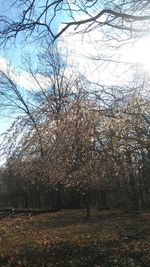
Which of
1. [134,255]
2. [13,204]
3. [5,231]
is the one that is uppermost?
[13,204]

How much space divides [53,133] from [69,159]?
1411mm

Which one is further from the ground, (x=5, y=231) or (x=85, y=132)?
(x=85, y=132)

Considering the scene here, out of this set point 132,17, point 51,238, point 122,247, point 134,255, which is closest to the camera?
point 132,17

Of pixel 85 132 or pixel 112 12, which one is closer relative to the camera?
pixel 112 12

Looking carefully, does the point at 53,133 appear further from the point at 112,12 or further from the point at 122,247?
the point at 112,12

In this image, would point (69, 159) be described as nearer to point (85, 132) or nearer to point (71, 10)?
point (85, 132)

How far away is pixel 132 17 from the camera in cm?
770

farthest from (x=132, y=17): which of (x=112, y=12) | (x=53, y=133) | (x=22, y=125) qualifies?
(x=22, y=125)

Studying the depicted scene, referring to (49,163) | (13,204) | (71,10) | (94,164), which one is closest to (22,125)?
(49,163)

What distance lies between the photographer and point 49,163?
1370cm

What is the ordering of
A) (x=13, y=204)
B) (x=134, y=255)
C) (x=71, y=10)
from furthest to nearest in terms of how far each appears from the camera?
(x=13, y=204) → (x=134, y=255) → (x=71, y=10)

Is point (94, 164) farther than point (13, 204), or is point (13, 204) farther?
point (13, 204)

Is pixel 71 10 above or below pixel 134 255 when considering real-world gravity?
above

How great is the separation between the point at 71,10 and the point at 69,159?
5.59m
